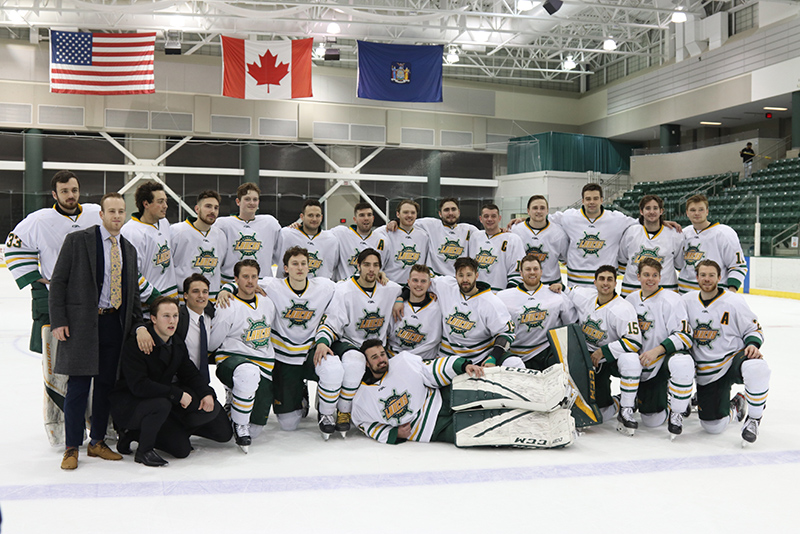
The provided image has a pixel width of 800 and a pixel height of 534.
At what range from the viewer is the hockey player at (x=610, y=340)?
4.39m

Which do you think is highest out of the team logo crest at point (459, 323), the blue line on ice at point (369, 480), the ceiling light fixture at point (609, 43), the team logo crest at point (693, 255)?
the ceiling light fixture at point (609, 43)

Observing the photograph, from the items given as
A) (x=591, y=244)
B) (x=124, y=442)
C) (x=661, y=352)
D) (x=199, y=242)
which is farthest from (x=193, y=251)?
(x=661, y=352)

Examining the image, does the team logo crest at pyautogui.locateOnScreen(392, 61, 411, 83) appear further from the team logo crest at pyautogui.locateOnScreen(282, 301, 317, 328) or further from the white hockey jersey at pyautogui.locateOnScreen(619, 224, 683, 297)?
the team logo crest at pyautogui.locateOnScreen(282, 301, 317, 328)

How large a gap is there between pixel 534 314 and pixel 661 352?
2.80ft

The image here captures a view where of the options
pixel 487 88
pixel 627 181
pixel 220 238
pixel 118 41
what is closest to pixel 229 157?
pixel 118 41

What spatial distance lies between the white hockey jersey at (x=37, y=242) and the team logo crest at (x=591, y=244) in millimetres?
3741

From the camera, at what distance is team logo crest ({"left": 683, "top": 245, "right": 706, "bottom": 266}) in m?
5.42

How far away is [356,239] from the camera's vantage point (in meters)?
5.96

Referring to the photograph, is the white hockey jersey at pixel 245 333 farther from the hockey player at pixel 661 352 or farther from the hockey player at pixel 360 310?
the hockey player at pixel 661 352

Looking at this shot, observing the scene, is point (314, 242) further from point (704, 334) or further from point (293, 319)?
point (704, 334)

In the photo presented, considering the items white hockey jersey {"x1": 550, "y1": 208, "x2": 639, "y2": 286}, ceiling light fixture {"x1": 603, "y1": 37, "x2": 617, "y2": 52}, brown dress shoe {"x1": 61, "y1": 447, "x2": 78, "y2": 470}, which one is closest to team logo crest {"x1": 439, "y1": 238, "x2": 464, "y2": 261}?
white hockey jersey {"x1": 550, "y1": 208, "x2": 639, "y2": 286}

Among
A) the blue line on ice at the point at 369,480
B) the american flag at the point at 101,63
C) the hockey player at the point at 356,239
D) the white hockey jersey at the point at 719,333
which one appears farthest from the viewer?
the american flag at the point at 101,63

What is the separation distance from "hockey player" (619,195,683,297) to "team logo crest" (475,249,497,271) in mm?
1088

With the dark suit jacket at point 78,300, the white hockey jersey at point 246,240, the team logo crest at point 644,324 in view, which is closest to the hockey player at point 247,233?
the white hockey jersey at point 246,240
